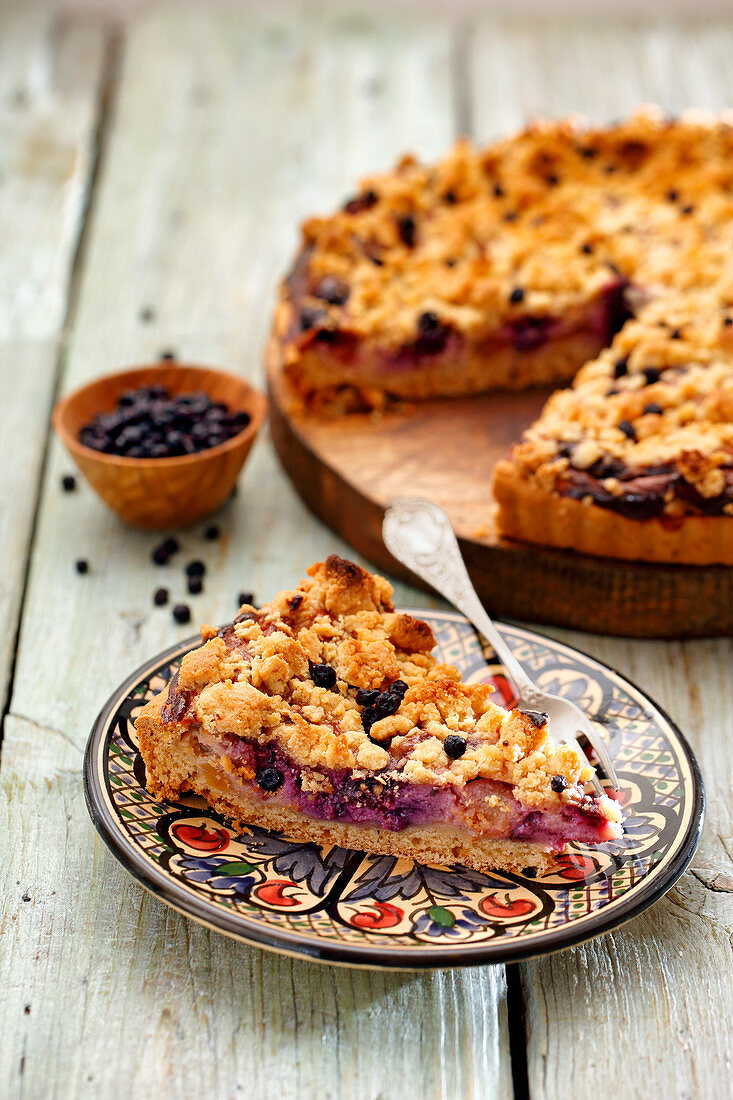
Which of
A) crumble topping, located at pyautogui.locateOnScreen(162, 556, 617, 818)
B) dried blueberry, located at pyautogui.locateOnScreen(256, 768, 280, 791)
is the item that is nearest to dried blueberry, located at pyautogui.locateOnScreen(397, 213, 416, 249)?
crumble topping, located at pyautogui.locateOnScreen(162, 556, 617, 818)

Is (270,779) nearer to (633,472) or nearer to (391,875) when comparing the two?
(391,875)

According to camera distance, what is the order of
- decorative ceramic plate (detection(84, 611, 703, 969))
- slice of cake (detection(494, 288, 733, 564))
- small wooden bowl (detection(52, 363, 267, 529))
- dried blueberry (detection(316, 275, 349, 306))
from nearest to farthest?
decorative ceramic plate (detection(84, 611, 703, 969))
slice of cake (detection(494, 288, 733, 564))
small wooden bowl (detection(52, 363, 267, 529))
dried blueberry (detection(316, 275, 349, 306))

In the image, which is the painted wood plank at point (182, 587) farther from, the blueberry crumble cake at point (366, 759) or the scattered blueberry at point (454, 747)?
the scattered blueberry at point (454, 747)

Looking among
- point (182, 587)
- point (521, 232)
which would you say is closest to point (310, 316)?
point (521, 232)

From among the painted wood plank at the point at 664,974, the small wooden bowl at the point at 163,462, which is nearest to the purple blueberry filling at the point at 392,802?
the painted wood plank at the point at 664,974

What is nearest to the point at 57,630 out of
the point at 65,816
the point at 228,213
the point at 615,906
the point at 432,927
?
the point at 65,816

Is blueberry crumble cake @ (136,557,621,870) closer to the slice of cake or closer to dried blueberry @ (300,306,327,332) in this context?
the slice of cake

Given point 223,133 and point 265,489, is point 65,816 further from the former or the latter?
point 223,133
